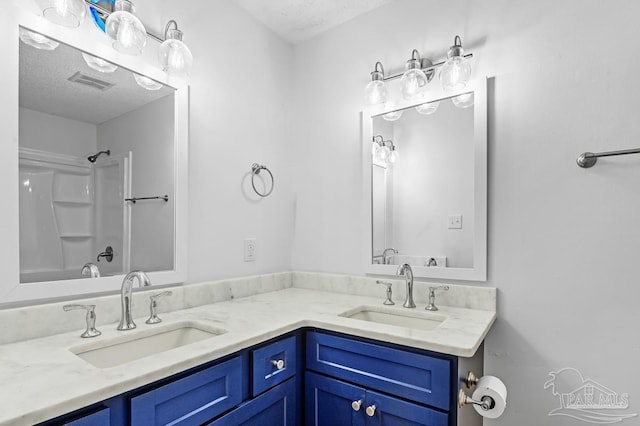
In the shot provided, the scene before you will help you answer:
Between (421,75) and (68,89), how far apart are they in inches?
57.8

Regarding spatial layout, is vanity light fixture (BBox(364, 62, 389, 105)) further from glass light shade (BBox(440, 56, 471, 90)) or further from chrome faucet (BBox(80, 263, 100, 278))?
chrome faucet (BBox(80, 263, 100, 278))

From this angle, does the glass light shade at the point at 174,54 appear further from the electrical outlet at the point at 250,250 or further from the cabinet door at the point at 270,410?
the cabinet door at the point at 270,410

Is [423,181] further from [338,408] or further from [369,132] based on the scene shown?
[338,408]

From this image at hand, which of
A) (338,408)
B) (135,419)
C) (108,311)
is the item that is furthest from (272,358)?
(108,311)

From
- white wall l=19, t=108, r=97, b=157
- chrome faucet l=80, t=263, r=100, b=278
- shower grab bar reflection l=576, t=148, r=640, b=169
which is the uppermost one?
white wall l=19, t=108, r=97, b=157

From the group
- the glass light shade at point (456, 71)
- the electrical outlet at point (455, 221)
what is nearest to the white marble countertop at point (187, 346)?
the electrical outlet at point (455, 221)

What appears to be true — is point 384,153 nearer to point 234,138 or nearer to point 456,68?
point 456,68

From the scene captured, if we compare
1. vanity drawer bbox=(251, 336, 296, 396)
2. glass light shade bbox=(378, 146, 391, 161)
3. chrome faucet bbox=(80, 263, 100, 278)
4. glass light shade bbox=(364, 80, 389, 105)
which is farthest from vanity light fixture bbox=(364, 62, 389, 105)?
chrome faucet bbox=(80, 263, 100, 278)

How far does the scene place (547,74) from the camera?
1.47 m

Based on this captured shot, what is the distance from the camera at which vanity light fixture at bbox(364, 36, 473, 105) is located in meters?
1.58

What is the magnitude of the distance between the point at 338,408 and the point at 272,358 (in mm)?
330

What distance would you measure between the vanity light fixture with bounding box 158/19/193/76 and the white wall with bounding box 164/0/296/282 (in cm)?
19

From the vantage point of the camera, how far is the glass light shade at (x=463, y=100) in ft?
5.35

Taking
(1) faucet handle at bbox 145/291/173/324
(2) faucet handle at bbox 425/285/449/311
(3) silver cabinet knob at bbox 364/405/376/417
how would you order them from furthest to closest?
(2) faucet handle at bbox 425/285/449/311, (1) faucet handle at bbox 145/291/173/324, (3) silver cabinet knob at bbox 364/405/376/417
